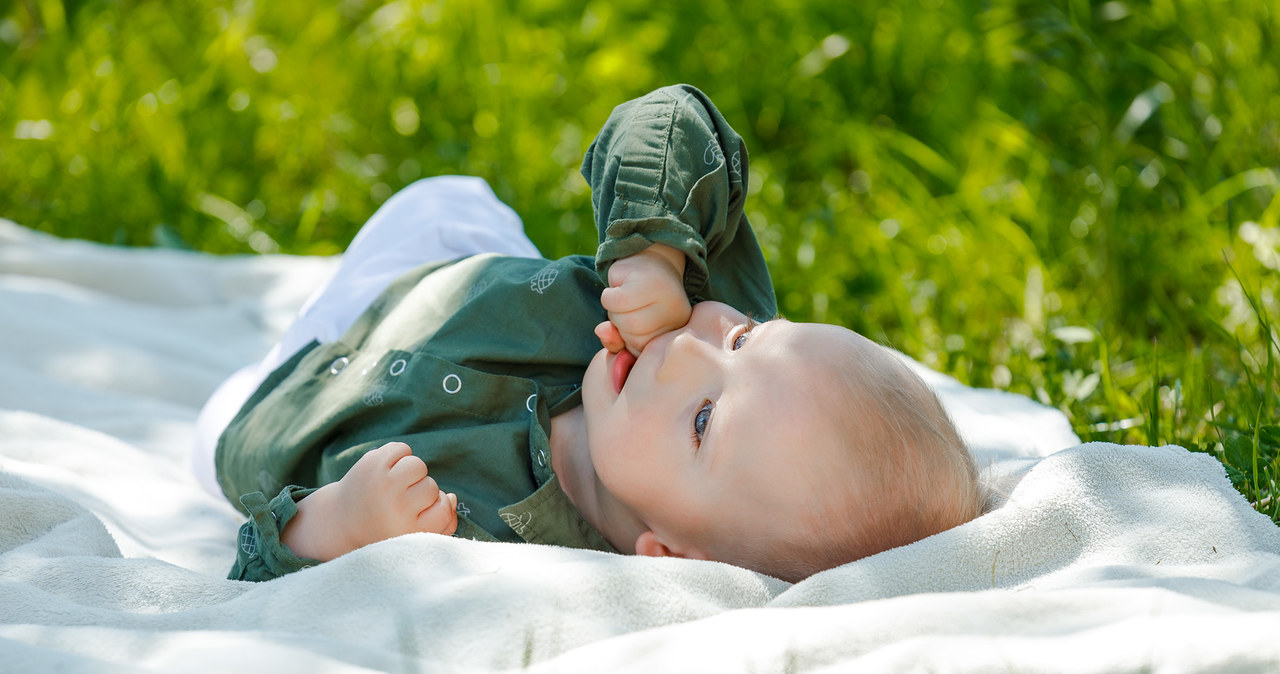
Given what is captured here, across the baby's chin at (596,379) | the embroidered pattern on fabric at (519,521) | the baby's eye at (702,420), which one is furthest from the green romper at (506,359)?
the baby's eye at (702,420)

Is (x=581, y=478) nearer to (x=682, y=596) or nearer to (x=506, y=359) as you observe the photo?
(x=506, y=359)

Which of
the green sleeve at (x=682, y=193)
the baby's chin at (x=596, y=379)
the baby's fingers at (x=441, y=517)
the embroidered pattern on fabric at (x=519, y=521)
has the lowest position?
the embroidered pattern on fabric at (x=519, y=521)

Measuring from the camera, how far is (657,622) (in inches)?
45.4

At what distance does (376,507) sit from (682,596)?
44 centimetres

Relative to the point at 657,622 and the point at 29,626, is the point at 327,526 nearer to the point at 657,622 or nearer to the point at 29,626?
the point at 29,626

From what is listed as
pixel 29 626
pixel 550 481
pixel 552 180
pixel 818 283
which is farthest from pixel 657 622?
pixel 552 180

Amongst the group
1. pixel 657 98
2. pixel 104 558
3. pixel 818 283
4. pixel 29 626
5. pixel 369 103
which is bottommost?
pixel 818 283

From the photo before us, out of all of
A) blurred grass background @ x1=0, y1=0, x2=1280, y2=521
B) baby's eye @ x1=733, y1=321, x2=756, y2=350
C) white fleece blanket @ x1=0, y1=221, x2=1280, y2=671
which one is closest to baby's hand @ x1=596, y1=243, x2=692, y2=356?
baby's eye @ x1=733, y1=321, x2=756, y2=350

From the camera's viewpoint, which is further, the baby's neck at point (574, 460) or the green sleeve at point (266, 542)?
the baby's neck at point (574, 460)

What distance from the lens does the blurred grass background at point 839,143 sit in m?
2.69

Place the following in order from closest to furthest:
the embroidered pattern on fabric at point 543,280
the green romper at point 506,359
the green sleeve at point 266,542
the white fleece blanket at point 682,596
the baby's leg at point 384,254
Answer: the white fleece blanket at point 682,596 < the green sleeve at point 266,542 < the green romper at point 506,359 < the embroidered pattern on fabric at point 543,280 < the baby's leg at point 384,254

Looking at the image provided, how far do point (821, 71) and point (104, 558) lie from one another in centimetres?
315

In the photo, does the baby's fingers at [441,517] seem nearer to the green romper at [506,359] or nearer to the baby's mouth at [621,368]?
Answer: the green romper at [506,359]

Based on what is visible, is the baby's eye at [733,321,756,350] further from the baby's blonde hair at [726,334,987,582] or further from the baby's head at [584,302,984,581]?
the baby's blonde hair at [726,334,987,582]
